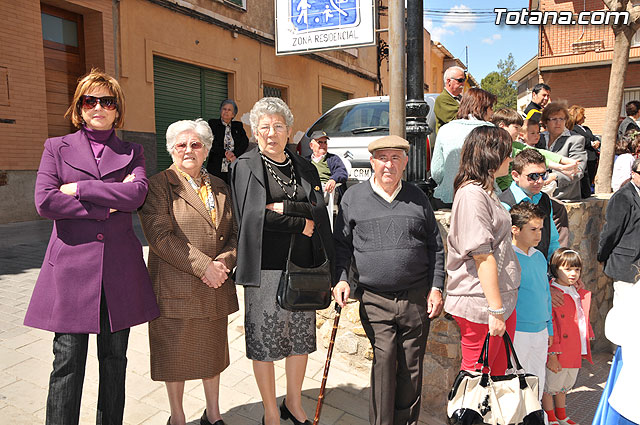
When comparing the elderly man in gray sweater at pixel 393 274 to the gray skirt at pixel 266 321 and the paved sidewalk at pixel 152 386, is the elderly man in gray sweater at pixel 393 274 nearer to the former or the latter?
the gray skirt at pixel 266 321

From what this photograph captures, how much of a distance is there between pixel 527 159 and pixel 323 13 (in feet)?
6.34

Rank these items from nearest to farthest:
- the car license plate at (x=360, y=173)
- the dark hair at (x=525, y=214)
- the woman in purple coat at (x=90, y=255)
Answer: the woman in purple coat at (x=90, y=255) < the dark hair at (x=525, y=214) < the car license plate at (x=360, y=173)

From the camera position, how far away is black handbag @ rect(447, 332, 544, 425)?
258cm

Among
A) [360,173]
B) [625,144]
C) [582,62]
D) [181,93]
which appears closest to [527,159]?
[360,173]

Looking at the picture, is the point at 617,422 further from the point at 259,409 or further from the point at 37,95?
the point at 37,95

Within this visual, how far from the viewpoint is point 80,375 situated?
2.55m

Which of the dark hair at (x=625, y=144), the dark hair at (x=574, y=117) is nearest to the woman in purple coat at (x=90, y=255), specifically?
the dark hair at (x=574, y=117)

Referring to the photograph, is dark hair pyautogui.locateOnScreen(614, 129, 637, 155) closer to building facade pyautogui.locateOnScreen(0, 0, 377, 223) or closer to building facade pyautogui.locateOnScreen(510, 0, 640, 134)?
building facade pyautogui.locateOnScreen(0, 0, 377, 223)

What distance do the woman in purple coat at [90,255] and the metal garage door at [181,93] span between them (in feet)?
28.5

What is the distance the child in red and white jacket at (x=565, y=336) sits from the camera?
3828 millimetres

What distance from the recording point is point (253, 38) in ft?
45.1

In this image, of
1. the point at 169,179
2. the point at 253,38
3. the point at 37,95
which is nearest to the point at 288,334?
the point at 169,179

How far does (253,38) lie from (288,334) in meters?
12.2

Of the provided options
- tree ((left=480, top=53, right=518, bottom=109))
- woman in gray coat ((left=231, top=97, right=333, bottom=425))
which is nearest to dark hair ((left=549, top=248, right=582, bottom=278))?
woman in gray coat ((left=231, top=97, right=333, bottom=425))
